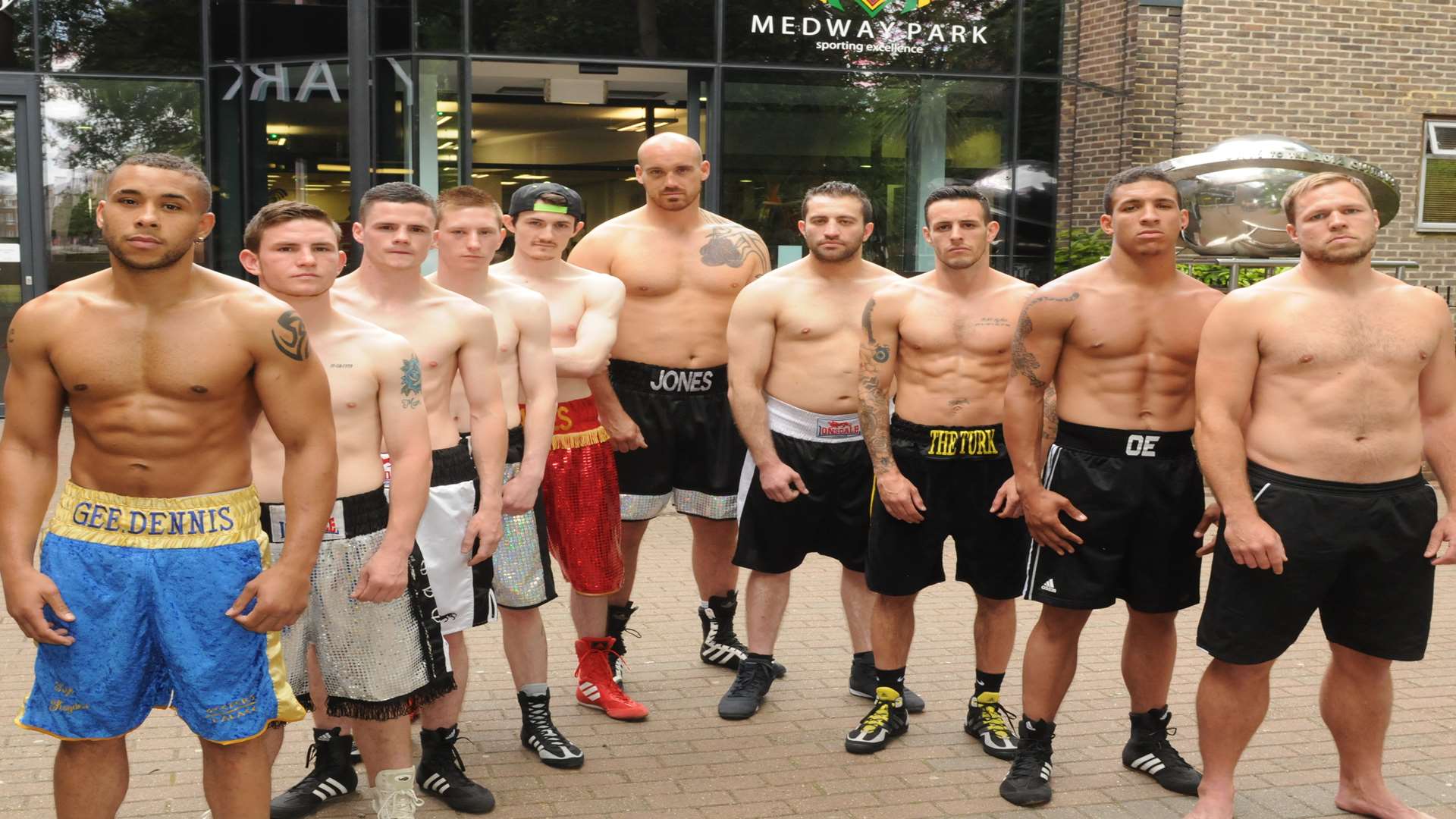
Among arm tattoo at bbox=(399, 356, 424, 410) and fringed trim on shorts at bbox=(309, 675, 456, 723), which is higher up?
arm tattoo at bbox=(399, 356, 424, 410)

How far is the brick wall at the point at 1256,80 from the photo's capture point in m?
14.5

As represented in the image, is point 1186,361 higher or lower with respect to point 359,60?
lower

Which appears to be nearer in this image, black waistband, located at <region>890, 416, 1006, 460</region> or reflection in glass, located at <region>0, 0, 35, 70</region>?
black waistband, located at <region>890, 416, 1006, 460</region>

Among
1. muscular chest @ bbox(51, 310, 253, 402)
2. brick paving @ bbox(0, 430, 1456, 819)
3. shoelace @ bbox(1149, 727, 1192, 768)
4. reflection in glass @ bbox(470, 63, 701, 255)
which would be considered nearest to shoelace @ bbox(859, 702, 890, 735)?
brick paving @ bbox(0, 430, 1456, 819)

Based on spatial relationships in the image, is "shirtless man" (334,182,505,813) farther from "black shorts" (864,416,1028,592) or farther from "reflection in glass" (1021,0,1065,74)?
"reflection in glass" (1021,0,1065,74)

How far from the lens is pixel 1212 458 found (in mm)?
4156

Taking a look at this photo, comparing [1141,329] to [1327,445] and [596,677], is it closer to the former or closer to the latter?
[1327,445]

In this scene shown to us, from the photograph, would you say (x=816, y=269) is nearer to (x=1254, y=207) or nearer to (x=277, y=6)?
(x=1254, y=207)

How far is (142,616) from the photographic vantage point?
335 centimetres

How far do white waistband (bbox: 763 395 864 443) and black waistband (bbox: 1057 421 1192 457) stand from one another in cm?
106

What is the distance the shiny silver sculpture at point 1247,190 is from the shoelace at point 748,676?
211 inches

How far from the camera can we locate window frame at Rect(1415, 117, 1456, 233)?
15.5 m

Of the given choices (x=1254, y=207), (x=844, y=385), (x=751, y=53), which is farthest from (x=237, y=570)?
(x=751, y=53)

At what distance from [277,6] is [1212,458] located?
1085cm
